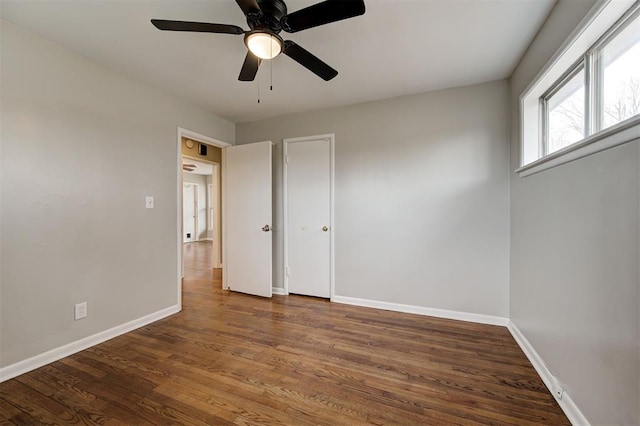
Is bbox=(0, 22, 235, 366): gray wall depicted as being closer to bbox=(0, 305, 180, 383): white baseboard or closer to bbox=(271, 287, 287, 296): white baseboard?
bbox=(0, 305, 180, 383): white baseboard

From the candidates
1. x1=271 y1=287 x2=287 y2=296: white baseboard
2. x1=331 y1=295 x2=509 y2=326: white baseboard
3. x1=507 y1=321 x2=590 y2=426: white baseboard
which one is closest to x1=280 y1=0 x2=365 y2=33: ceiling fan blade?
x1=507 y1=321 x2=590 y2=426: white baseboard

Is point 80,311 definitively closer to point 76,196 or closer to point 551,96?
point 76,196

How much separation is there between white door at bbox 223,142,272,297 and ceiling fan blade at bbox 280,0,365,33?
206cm

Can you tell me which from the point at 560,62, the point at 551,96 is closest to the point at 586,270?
the point at 560,62

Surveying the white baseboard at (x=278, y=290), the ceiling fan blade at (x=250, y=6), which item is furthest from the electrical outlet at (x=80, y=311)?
the ceiling fan blade at (x=250, y=6)

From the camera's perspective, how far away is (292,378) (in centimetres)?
175

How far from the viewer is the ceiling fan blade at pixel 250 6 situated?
1.28 m

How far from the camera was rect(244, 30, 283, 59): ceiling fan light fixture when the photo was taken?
1505mm

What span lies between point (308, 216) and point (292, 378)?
197 cm

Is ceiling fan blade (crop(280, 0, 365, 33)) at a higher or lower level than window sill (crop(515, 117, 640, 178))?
higher

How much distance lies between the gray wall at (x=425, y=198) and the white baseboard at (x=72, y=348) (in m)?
2.10

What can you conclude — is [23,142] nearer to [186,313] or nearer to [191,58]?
[191,58]

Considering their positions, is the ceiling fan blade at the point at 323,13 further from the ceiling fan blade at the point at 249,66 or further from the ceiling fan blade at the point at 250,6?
the ceiling fan blade at the point at 249,66

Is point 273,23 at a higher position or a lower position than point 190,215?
higher
